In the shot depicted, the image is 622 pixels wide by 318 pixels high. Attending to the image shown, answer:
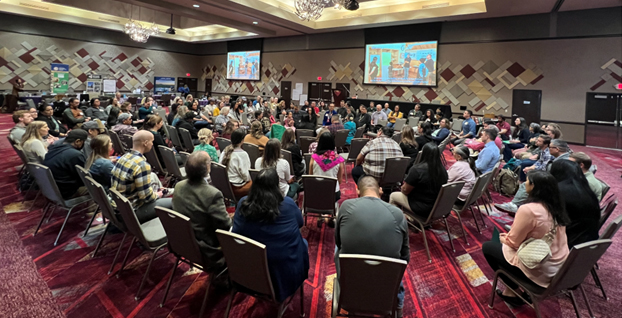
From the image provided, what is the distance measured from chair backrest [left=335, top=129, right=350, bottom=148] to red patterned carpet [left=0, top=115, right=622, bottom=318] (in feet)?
10.6

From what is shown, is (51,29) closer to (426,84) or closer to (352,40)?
(352,40)

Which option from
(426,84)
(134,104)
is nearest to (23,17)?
(134,104)

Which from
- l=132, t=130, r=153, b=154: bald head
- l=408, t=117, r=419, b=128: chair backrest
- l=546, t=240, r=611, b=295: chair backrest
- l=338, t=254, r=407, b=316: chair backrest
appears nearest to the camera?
l=338, t=254, r=407, b=316: chair backrest

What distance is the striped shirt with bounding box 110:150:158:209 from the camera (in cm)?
271

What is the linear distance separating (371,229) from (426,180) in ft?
4.83

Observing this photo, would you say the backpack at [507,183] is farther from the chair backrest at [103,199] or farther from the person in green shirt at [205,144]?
the chair backrest at [103,199]

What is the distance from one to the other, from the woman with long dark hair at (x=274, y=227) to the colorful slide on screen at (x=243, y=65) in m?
16.5

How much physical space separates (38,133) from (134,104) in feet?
35.6

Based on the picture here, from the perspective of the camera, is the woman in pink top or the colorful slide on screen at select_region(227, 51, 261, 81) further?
the colorful slide on screen at select_region(227, 51, 261, 81)

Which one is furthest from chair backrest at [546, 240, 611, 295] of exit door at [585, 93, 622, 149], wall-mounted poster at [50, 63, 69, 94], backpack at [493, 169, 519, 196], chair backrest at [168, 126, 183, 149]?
wall-mounted poster at [50, 63, 69, 94]

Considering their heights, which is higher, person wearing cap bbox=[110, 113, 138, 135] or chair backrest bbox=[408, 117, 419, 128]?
chair backrest bbox=[408, 117, 419, 128]

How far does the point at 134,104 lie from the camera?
13953 mm

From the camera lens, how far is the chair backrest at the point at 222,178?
3.55 meters

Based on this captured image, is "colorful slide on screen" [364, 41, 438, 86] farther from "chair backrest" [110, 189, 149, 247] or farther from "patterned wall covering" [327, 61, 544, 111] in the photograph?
"chair backrest" [110, 189, 149, 247]
